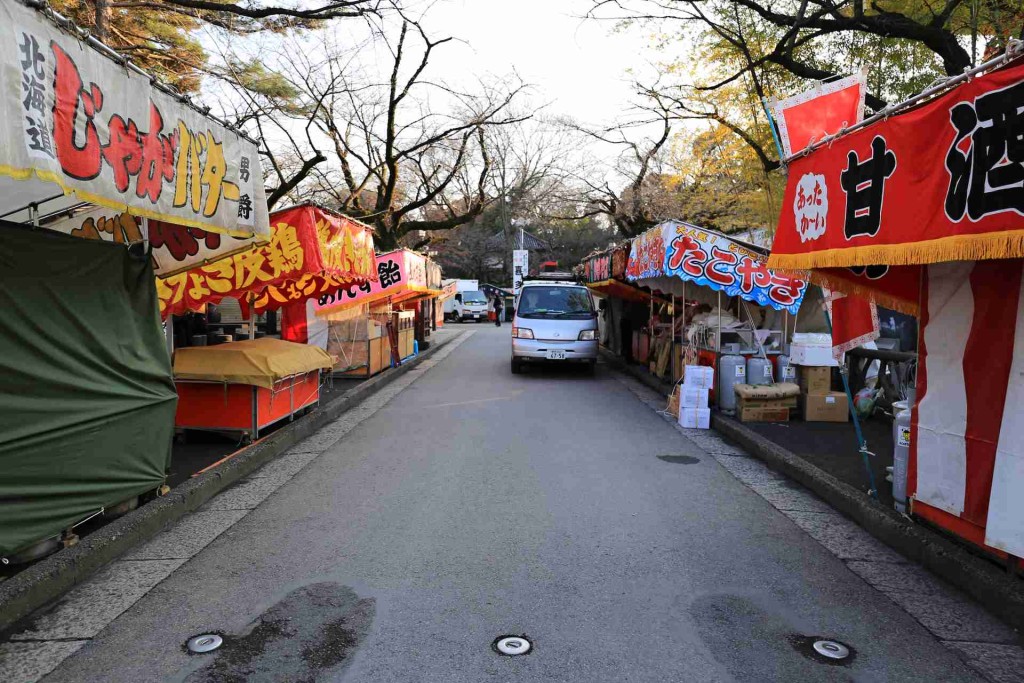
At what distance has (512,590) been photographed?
410 centimetres

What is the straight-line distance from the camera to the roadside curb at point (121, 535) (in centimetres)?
375

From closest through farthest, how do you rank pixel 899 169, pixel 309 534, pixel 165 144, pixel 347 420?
pixel 899 169 < pixel 165 144 < pixel 309 534 < pixel 347 420

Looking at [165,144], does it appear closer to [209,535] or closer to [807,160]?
[209,535]

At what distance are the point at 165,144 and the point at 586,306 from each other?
12334 millimetres

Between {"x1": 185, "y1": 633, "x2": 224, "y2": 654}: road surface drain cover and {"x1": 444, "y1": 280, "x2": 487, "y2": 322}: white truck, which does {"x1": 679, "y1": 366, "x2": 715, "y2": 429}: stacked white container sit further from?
{"x1": 444, "y1": 280, "x2": 487, "y2": 322}: white truck

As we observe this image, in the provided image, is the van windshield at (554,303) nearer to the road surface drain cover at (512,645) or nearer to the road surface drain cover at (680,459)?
the road surface drain cover at (680,459)

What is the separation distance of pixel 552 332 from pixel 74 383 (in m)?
11.1

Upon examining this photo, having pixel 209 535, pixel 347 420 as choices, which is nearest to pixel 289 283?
pixel 347 420

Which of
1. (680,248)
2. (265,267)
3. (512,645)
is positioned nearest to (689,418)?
(680,248)

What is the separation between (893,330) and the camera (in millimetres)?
15102

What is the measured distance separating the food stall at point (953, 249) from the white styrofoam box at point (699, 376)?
14.1 feet

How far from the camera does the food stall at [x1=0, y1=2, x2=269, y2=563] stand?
316 cm

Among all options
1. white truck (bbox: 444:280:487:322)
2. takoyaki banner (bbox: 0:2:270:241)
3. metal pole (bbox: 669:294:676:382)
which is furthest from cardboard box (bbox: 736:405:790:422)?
white truck (bbox: 444:280:487:322)

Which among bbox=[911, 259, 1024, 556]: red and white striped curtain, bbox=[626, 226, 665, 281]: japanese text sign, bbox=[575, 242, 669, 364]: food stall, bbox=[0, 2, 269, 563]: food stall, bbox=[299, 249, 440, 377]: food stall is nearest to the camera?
bbox=[0, 2, 269, 563]: food stall
